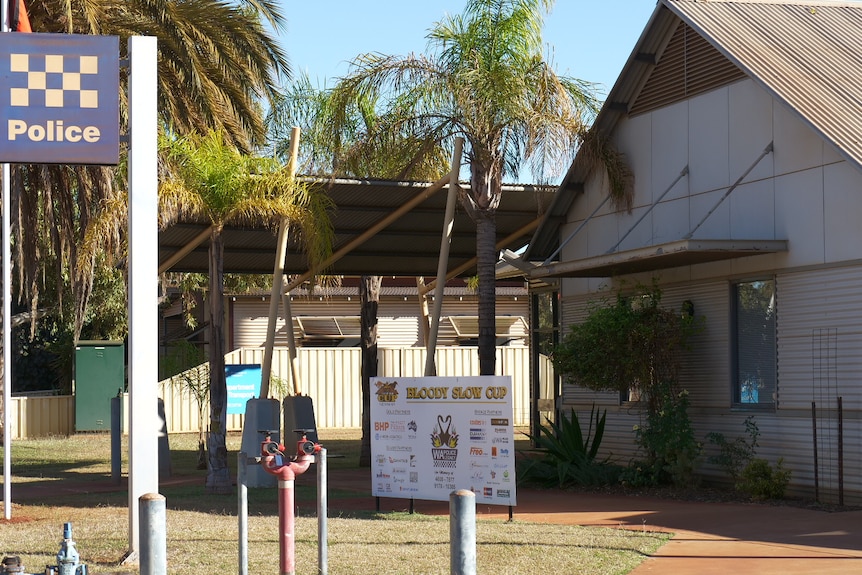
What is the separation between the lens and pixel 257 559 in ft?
33.6

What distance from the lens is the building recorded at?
46.8 feet

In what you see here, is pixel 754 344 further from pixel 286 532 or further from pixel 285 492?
pixel 286 532

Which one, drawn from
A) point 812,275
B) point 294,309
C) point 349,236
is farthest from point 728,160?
point 294,309

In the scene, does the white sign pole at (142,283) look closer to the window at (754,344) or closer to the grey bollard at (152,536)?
the grey bollard at (152,536)

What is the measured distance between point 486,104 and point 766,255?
178 inches

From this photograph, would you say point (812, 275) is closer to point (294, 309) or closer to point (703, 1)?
point (703, 1)

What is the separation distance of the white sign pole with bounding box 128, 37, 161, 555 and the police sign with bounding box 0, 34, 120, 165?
296 mm

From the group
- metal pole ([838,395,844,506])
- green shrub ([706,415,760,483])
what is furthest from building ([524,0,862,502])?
green shrub ([706,415,760,483])

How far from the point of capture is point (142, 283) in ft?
34.5

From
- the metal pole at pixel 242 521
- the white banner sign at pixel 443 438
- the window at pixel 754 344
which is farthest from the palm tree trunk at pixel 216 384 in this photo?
the metal pole at pixel 242 521

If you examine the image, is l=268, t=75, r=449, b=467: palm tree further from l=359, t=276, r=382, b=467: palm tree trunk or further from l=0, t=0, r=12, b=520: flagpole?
l=0, t=0, r=12, b=520: flagpole

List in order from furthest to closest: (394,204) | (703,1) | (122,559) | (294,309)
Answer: (294,309), (394,204), (703,1), (122,559)

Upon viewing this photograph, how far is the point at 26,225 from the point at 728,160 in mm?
12198

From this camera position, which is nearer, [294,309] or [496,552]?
[496,552]
